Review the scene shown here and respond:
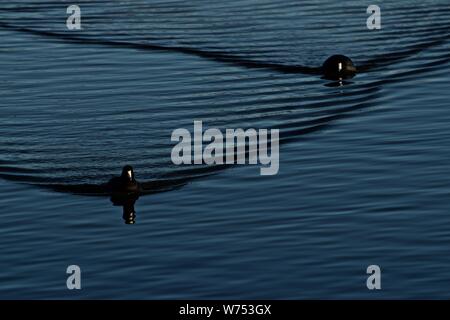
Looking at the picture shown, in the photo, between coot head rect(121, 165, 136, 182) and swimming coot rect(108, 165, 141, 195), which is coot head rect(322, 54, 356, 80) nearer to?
swimming coot rect(108, 165, 141, 195)

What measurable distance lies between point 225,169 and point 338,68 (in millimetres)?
12217

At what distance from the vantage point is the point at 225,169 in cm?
4184

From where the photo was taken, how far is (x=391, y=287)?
32344 mm

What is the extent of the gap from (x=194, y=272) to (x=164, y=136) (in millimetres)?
12209

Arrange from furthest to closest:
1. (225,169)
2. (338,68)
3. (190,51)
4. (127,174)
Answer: (190,51)
(338,68)
(225,169)
(127,174)

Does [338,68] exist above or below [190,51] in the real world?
below

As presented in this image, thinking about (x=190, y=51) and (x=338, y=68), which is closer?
(x=338, y=68)

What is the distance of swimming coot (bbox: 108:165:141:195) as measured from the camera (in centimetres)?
3947

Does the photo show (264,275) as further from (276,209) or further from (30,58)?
(30,58)

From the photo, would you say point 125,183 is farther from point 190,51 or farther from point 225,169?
point 190,51

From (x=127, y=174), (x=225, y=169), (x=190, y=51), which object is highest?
(x=190, y=51)

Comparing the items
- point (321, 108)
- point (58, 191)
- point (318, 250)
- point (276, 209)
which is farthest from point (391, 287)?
point (321, 108)

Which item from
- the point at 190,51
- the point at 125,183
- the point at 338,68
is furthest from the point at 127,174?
the point at 190,51

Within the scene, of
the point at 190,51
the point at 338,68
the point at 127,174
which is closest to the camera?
the point at 127,174
